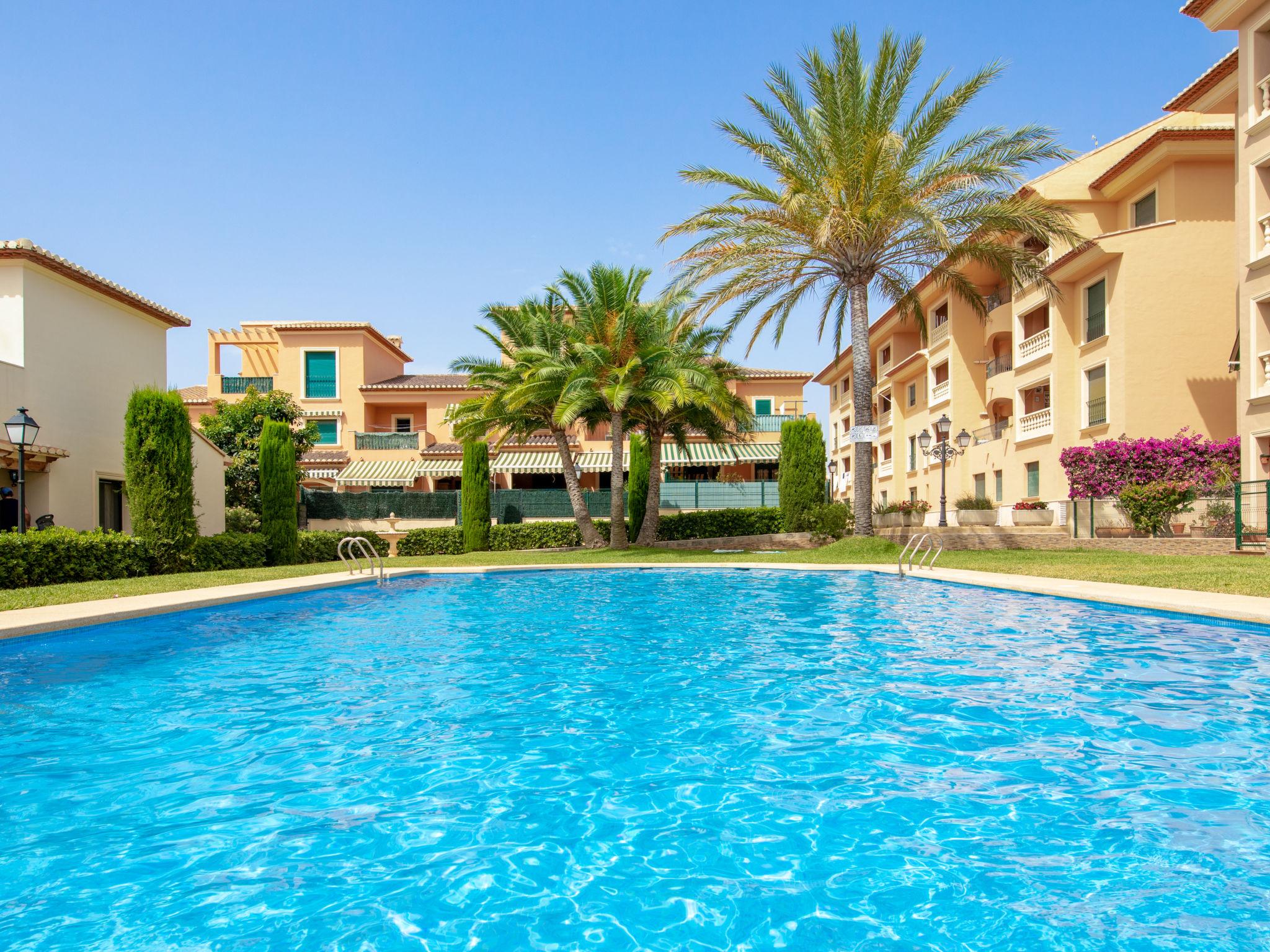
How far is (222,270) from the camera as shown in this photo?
22.2 meters

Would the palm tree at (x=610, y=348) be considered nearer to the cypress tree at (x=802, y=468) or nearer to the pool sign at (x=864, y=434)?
the cypress tree at (x=802, y=468)

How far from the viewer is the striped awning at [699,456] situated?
39.2m

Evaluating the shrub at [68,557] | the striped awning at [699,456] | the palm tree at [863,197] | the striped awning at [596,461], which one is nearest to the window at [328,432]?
the striped awning at [596,461]

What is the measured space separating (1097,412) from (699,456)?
18264mm

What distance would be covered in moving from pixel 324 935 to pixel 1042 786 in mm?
4176

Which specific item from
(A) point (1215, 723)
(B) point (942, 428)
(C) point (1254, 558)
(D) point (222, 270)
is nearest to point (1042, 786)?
(A) point (1215, 723)

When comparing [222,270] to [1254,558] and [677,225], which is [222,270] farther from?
[1254,558]

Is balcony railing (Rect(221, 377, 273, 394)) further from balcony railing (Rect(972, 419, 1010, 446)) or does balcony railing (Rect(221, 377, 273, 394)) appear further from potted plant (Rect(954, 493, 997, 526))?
balcony railing (Rect(972, 419, 1010, 446))

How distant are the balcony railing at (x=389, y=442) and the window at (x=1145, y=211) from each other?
3481cm

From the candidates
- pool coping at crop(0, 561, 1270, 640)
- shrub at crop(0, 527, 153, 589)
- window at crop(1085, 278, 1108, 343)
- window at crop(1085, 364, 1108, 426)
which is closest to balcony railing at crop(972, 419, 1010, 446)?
window at crop(1085, 364, 1108, 426)

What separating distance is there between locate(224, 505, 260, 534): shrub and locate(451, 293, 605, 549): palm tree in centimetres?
922

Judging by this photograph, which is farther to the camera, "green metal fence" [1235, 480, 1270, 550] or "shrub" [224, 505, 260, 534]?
"shrub" [224, 505, 260, 534]

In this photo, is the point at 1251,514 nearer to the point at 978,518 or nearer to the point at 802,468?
the point at 978,518

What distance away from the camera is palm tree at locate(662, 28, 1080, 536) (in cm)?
2045
